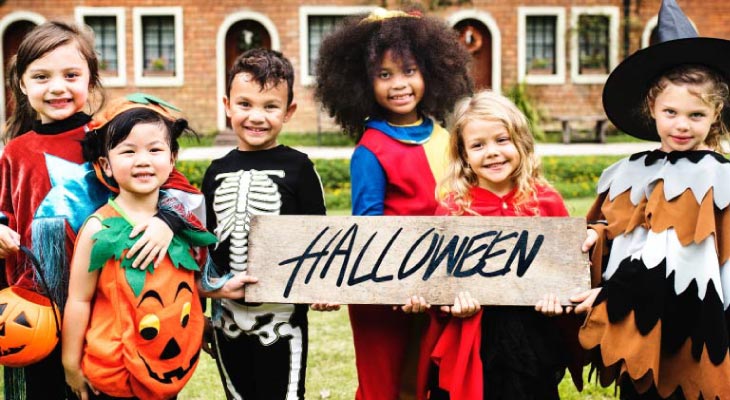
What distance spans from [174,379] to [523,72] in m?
17.8

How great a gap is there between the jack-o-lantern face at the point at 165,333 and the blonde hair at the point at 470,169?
1138mm

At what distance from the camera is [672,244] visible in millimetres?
2711

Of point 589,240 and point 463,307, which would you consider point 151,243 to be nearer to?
point 463,307

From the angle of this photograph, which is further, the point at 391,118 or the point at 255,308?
the point at 391,118

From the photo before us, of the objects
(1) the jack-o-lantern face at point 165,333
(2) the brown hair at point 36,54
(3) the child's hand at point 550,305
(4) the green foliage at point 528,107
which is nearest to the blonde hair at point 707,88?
(3) the child's hand at point 550,305

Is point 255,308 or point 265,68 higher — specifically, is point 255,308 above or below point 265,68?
below

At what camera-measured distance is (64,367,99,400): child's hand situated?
2.72m

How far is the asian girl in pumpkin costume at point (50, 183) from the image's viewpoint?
285 cm

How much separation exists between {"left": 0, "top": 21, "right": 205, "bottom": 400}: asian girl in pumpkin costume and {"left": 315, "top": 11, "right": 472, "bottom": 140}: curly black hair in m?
1.04

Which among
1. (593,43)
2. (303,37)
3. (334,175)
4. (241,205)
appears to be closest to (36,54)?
(241,205)

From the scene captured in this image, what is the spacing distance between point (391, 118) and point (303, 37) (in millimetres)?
15648

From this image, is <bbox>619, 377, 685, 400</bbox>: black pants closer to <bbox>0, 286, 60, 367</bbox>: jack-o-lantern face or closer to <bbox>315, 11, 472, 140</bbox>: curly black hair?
<bbox>315, 11, 472, 140</bbox>: curly black hair

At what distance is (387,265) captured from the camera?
2924 mm

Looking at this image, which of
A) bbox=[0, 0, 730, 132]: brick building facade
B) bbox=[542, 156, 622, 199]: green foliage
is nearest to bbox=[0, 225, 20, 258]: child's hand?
bbox=[542, 156, 622, 199]: green foliage
